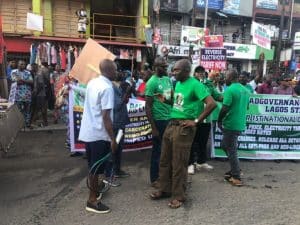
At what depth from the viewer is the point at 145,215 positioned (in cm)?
509

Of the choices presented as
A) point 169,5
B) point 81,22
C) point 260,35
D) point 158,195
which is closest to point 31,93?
point 158,195

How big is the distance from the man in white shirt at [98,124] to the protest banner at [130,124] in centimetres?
283

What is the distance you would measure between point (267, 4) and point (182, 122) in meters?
32.1

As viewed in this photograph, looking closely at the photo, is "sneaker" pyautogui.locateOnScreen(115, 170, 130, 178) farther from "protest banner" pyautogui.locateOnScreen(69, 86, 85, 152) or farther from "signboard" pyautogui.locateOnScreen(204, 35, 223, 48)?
"signboard" pyautogui.locateOnScreen(204, 35, 223, 48)

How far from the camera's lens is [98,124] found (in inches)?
194

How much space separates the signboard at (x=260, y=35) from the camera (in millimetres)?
13782

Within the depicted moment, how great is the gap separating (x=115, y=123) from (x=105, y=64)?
159cm

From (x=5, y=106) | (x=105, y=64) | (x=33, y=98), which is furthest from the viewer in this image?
(x=33, y=98)

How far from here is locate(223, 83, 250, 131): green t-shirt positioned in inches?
253

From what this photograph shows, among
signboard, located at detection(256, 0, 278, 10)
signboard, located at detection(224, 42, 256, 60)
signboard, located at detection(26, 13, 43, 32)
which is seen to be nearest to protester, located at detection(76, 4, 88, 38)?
signboard, located at detection(26, 13, 43, 32)

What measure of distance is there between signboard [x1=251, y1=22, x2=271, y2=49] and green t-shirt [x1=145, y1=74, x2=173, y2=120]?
8.67 meters

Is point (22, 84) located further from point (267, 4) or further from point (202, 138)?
point (267, 4)

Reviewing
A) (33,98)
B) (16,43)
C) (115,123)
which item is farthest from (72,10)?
(115,123)

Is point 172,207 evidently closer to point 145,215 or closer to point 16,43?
point 145,215
